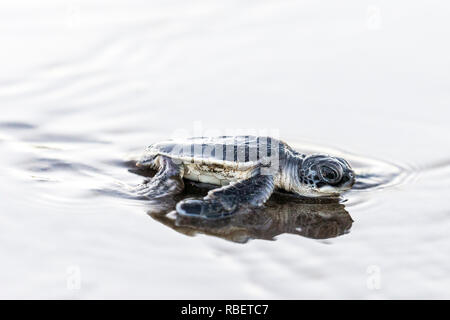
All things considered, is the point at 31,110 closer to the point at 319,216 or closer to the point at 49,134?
the point at 49,134

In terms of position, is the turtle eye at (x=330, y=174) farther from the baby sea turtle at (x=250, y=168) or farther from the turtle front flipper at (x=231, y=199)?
the turtle front flipper at (x=231, y=199)

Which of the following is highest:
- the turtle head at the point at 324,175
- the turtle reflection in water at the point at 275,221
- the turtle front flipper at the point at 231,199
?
the turtle head at the point at 324,175

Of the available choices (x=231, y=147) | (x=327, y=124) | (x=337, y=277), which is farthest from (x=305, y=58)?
(x=337, y=277)

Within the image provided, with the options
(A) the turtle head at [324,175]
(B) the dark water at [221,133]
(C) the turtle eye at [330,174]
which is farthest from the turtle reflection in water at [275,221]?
(C) the turtle eye at [330,174]

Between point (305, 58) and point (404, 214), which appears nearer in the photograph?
point (404, 214)

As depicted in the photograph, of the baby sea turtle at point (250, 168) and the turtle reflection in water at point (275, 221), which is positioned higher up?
the baby sea turtle at point (250, 168)

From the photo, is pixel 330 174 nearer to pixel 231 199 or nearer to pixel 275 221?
pixel 275 221

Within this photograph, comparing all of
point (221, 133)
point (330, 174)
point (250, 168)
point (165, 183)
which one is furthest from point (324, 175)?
point (221, 133)
